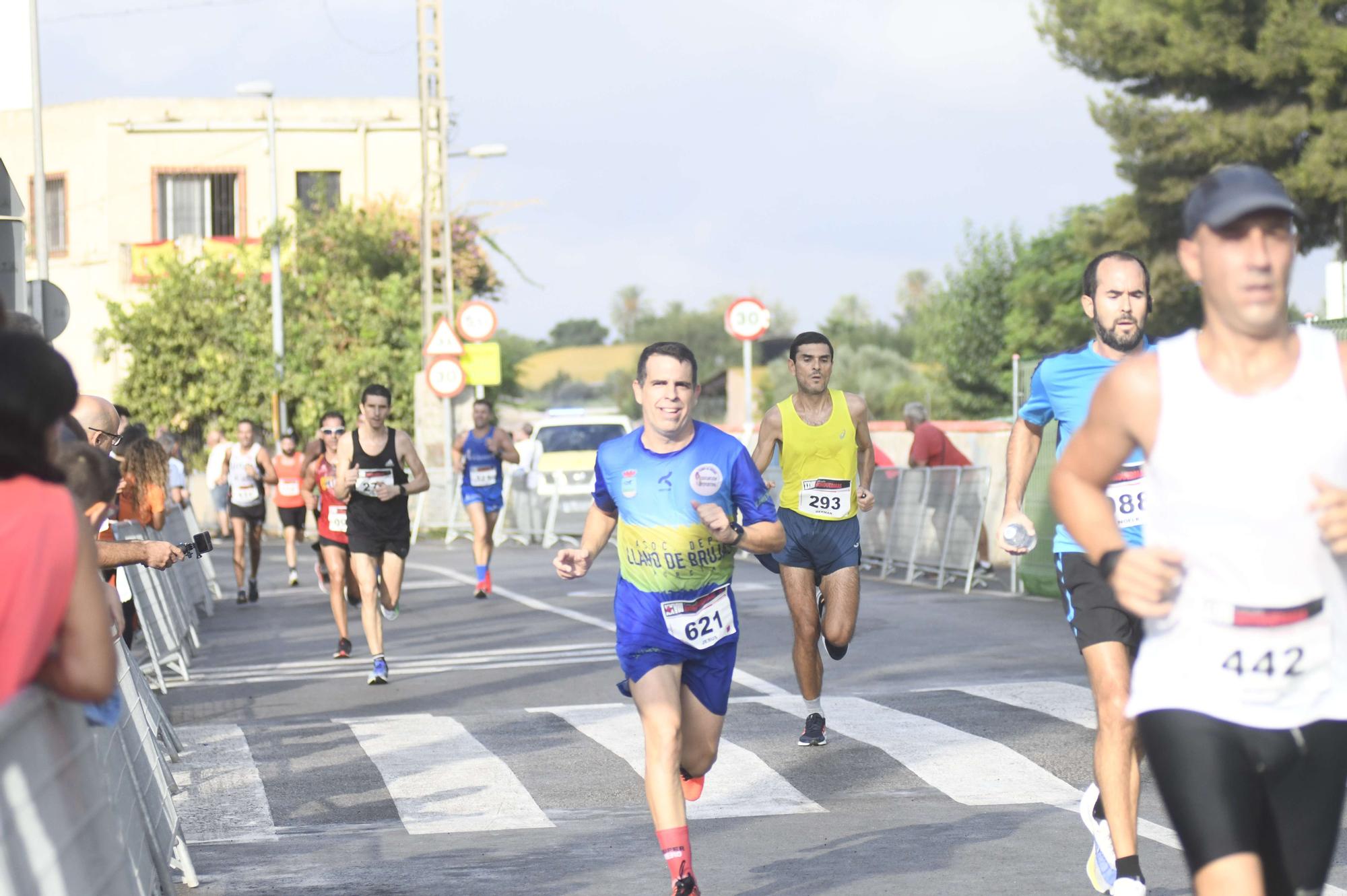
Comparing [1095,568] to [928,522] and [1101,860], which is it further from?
[928,522]

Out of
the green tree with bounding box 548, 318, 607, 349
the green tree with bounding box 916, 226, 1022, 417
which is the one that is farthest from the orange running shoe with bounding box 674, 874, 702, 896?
the green tree with bounding box 548, 318, 607, 349

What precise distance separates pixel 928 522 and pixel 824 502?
1057 centimetres

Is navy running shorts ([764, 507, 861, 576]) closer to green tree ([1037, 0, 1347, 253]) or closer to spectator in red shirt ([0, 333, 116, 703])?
spectator in red shirt ([0, 333, 116, 703])

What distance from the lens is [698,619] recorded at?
629 centimetres

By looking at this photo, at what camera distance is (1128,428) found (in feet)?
12.2

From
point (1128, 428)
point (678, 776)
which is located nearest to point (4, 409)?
point (1128, 428)

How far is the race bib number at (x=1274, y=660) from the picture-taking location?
3.62 metres

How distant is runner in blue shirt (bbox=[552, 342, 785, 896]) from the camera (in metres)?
6.24

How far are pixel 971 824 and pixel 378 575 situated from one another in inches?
259

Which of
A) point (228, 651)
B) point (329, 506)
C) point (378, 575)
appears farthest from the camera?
point (228, 651)

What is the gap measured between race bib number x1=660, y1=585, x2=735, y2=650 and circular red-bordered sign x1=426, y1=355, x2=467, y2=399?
2483 centimetres

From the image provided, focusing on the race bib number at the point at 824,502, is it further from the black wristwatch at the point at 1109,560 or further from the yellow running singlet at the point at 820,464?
the black wristwatch at the point at 1109,560

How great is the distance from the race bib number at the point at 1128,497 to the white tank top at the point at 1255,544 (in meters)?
3.04

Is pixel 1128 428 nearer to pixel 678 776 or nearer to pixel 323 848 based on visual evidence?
pixel 678 776
